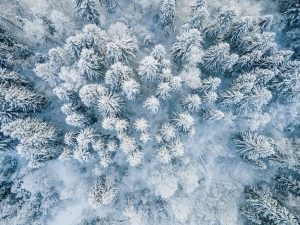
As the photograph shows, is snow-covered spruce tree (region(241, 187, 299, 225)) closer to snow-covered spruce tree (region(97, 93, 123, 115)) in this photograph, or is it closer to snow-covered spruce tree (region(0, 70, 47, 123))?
snow-covered spruce tree (region(97, 93, 123, 115))

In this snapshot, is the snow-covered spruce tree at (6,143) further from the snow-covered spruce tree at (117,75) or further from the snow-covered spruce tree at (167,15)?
the snow-covered spruce tree at (167,15)

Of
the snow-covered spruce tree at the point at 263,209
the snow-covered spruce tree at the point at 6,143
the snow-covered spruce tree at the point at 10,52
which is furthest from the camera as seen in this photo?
the snow-covered spruce tree at the point at 10,52

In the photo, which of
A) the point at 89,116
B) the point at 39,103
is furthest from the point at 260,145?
the point at 39,103

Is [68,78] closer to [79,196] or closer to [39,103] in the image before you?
[39,103]

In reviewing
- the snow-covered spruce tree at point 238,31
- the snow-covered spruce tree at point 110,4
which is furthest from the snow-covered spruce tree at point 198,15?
the snow-covered spruce tree at point 110,4

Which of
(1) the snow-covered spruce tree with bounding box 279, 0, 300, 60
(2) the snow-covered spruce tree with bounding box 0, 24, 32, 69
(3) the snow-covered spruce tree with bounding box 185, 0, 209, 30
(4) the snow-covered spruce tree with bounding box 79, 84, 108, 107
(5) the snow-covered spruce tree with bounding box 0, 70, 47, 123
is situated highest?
(1) the snow-covered spruce tree with bounding box 279, 0, 300, 60

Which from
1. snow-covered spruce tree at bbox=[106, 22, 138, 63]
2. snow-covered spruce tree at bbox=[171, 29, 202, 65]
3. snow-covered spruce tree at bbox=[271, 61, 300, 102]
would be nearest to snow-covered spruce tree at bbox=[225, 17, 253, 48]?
snow-covered spruce tree at bbox=[171, 29, 202, 65]

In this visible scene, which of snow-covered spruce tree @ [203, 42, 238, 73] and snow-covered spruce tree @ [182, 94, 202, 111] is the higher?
snow-covered spruce tree @ [203, 42, 238, 73]

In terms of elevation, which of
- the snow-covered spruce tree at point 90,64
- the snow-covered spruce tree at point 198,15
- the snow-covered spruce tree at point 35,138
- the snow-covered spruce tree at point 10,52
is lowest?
the snow-covered spruce tree at point 35,138
